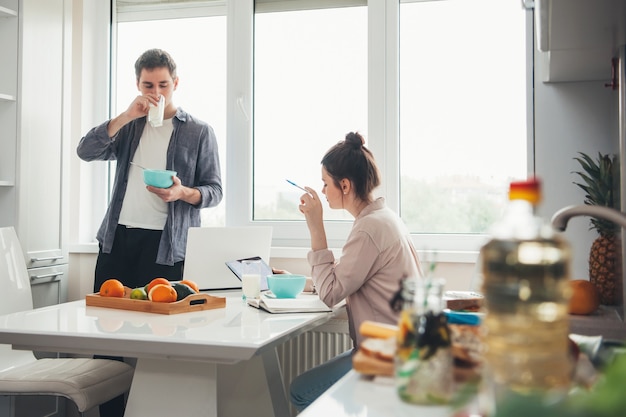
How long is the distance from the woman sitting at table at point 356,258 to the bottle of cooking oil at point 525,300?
52.4 inches

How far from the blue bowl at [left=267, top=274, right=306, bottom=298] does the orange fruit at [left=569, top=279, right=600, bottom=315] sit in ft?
2.93

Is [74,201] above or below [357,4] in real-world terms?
below

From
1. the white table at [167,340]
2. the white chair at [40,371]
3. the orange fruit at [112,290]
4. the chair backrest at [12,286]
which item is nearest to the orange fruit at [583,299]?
the white table at [167,340]

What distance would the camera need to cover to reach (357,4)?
309 cm

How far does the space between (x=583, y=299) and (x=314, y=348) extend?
149 cm

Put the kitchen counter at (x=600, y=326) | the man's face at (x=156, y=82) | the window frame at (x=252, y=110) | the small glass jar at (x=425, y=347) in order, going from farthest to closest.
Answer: the window frame at (x=252, y=110) → the man's face at (x=156, y=82) → the kitchen counter at (x=600, y=326) → the small glass jar at (x=425, y=347)

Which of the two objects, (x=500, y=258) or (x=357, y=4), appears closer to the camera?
(x=500, y=258)

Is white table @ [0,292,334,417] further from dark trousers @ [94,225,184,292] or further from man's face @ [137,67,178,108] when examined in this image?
man's face @ [137,67,178,108]

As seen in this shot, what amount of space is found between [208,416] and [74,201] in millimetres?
2021

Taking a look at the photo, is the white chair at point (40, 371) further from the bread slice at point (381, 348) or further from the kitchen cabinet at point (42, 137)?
the bread slice at point (381, 348)

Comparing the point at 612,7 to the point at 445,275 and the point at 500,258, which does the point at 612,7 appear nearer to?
the point at 500,258

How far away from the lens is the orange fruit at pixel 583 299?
1506 mm


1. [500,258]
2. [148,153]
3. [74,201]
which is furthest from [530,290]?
[74,201]

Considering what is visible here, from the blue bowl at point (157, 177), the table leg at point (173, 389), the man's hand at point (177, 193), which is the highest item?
the blue bowl at point (157, 177)
